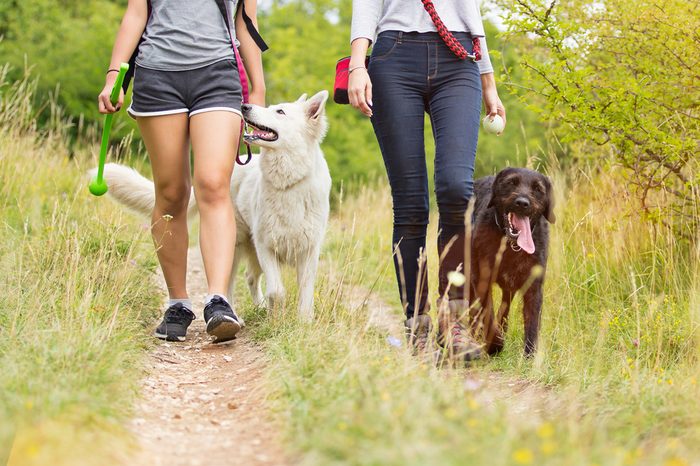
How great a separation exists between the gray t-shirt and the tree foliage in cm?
182

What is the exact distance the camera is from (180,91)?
4.00 meters

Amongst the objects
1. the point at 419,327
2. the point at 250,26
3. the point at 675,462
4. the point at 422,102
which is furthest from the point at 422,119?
the point at 675,462

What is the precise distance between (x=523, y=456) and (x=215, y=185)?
8.39ft

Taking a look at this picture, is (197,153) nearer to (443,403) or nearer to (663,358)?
(443,403)

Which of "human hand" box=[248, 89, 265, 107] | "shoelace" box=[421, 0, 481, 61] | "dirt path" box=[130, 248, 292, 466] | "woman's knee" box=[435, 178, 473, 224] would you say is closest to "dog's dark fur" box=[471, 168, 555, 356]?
"woman's knee" box=[435, 178, 473, 224]

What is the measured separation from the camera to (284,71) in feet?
73.2

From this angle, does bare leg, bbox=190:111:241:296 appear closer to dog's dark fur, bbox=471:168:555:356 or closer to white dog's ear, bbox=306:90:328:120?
white dog's ear, bbox=306:90:328:120

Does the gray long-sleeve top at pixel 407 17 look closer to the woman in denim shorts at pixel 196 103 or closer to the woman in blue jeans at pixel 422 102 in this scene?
→ the woman in blue jeans at pixel 422 102

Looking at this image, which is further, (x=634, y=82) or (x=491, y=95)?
(x=634, y=82)

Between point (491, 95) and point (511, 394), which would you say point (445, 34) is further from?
point (511, 394)

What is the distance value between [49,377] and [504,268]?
254cm

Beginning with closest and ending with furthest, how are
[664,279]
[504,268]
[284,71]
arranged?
1. [504,268]
2. [664,279]
3. [284,71]

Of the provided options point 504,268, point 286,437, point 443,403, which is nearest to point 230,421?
point 286,437

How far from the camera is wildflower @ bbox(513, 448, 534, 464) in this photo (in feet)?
5.99
